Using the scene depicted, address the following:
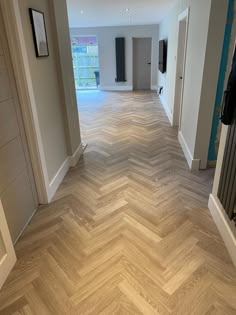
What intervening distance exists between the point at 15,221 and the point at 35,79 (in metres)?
1.34

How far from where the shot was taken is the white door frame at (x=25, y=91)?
5.87 feet

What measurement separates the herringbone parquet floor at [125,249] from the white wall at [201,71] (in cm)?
37

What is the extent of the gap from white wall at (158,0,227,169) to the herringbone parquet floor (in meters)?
0.37

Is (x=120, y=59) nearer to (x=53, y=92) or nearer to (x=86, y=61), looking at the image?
(x=86, y=61)

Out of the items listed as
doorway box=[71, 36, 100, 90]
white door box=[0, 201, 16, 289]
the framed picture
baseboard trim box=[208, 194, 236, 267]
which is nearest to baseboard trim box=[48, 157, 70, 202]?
white door box=[0, 201, 16, 289]

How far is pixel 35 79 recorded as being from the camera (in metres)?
2.21

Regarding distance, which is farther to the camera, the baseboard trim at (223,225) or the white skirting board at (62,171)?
the white skirting board at (62,171)

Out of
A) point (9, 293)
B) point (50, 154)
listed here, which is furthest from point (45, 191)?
point (9, 293)

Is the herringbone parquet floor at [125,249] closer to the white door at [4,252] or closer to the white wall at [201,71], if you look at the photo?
the white door at [4,252]

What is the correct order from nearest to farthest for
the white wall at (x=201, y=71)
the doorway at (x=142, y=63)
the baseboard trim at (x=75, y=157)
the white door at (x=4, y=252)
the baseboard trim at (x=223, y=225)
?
the white door at (x=4, y=252), the baseboard trim at (x=223, y=225), the white wall at (x=201, y=71), the baseboard trim at (x=75, y=157), the doorway at (x=142, y=63)

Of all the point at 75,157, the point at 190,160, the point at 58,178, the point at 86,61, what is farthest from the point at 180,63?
the point at 86,61

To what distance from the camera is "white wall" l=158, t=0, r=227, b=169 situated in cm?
239

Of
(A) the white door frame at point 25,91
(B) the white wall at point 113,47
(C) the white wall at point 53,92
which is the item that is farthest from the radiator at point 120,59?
(A) the white door frame at point 25,91

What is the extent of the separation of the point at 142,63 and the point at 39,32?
7408 millimetres
